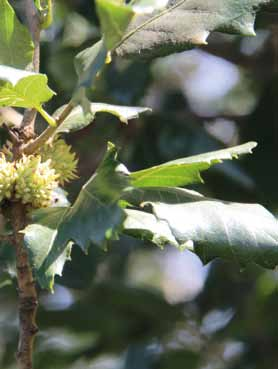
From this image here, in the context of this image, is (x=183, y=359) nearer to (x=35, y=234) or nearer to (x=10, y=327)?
(x=10, y=327)

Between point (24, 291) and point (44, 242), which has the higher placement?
point (44, 242)

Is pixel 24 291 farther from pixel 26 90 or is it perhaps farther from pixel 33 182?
pixel 26 90

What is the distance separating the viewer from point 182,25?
1444 mm

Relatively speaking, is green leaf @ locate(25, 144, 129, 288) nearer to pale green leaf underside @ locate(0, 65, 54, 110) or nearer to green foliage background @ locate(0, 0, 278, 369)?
pale green leaf underside @ locate(0, 65, 54, 110)

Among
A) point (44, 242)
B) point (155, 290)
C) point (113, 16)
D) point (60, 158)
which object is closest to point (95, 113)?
point (60, 158)

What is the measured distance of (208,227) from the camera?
1.31 m

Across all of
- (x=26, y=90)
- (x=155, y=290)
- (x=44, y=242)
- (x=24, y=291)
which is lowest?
(x=155, y=290)

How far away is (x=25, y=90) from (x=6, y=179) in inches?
5.5

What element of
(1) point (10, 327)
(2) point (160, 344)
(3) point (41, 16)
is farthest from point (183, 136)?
(3) point (41, 16)

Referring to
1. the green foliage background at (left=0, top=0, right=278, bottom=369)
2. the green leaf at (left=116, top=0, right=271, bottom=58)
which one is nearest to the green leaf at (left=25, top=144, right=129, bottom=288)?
the green leaf at (left=116, top=0, right=271, bottom=58)

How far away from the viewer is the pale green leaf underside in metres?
1.27

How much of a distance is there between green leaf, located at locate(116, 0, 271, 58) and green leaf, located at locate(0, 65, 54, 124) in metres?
0.18

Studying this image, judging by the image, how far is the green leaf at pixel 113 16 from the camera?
103 centimetres

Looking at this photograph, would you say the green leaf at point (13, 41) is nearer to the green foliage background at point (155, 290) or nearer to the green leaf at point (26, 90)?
the green leaf at point (26, 90)
